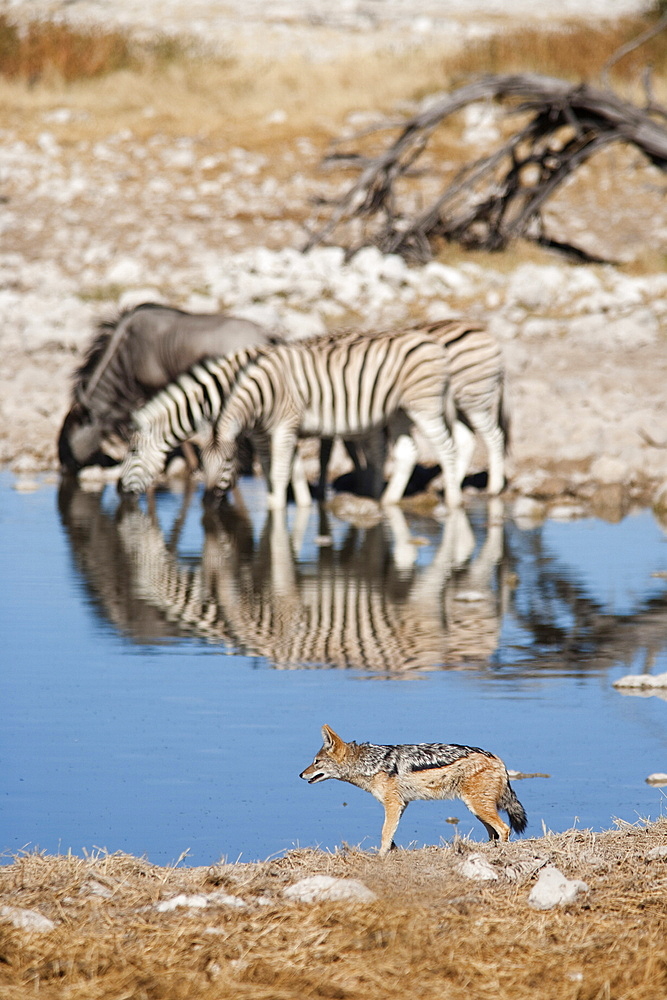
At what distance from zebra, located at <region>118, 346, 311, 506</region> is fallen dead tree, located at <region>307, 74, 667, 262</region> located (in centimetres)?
729

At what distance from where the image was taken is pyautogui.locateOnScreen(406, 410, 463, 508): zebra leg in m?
11.6

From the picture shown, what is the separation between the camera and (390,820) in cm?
426

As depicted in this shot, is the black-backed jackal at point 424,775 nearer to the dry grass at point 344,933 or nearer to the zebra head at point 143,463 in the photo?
the dry grass at point 344,933

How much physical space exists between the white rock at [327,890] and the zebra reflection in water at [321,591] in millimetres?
2743

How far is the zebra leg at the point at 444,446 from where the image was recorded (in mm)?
11602

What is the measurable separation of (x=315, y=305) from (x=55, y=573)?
8574 millimetres

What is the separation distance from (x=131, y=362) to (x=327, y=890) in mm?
9990

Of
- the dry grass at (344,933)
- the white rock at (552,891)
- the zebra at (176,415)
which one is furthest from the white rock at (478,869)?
the zebra at (176,415)

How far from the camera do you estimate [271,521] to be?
11.1 m

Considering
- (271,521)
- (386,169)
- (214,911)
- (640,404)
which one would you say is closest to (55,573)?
(271,521)

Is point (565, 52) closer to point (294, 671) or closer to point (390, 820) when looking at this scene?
point (294, 671)

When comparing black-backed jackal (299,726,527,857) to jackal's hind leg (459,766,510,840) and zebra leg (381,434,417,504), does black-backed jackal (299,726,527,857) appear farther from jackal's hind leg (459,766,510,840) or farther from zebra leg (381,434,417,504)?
zebra leg (381,434,417,504)

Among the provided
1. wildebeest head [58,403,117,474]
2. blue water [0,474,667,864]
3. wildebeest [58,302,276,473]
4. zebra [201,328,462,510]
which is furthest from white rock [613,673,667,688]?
wildebeest head [58,403,117,474]

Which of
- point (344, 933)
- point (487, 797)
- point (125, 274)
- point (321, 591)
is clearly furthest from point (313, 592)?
point (125, 274)
